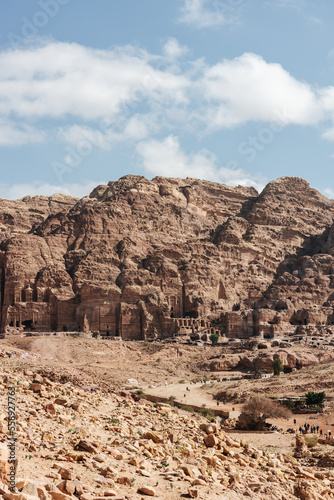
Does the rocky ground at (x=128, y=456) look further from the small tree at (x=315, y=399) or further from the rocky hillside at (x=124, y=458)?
the small tree at (x=315, y=399)

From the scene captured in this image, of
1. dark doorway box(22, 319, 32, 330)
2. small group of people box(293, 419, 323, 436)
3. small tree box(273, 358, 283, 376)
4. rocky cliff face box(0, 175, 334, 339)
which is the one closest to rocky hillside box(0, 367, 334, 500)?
small group of people box(293, 419, 323, 436)

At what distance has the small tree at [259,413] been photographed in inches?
1650

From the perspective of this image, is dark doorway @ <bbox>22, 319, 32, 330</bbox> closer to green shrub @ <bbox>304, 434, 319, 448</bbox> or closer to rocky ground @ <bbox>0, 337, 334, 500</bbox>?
rocky ground @ <bbox>0, 337, 334, 500</bbox>

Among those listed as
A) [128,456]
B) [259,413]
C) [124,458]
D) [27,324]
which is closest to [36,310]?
[27,324]

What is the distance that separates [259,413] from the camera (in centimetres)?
4253

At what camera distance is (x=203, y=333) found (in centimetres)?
9825

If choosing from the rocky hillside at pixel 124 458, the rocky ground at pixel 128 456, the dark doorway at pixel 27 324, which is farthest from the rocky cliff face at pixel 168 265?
the rocky hillside at pixel 124 458

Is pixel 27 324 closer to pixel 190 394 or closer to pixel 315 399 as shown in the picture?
pixel 190 394

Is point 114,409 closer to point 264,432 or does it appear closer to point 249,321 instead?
point 264,432

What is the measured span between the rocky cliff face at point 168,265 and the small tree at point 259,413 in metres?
52.2

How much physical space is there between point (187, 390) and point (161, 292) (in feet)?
137

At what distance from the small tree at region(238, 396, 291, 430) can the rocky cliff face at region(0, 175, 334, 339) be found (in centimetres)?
5216

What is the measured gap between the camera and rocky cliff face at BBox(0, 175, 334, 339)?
99.6 metres

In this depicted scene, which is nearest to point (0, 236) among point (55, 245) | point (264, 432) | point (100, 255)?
point (55, 245)
